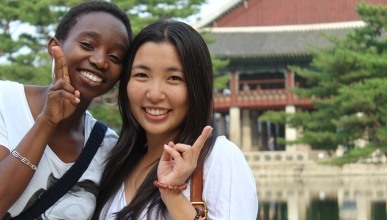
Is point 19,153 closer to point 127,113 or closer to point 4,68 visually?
point 127,113

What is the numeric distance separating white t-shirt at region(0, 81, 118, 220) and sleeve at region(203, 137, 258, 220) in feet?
1.45

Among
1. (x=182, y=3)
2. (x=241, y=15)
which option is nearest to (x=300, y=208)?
(x=182, y=3)

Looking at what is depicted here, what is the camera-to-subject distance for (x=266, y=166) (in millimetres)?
18922

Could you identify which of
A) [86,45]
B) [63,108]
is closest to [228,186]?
[63,108]

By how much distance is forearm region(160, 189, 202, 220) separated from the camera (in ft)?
5.18

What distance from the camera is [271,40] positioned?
21.1 metres

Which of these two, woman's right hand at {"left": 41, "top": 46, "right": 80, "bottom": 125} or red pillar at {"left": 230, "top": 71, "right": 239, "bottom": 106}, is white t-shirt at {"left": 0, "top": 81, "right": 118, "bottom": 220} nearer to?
woman's right hand at {"left": 41, "top": 46, "right": 80, "bottom": 125}

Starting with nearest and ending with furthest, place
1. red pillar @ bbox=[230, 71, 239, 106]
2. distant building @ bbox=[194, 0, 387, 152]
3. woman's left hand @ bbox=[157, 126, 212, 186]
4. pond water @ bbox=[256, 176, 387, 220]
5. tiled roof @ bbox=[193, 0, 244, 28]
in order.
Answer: woman's left hand @ bbox=[157, 126, 212, 186] → pond water @ bbox=[256, 176, 387, 220] → distant building @ bbox=[194, 0, 387, 152] → red pillar @ bbox=[230, 71, 239, 106] → tiled roof @ bbox=[193, 0, 244, 28]

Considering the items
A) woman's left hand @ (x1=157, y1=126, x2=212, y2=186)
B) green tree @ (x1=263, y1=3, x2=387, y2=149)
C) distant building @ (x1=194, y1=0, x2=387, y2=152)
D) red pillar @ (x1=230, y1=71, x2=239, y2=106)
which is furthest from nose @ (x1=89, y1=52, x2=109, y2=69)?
red pillar @ (x1=230, y1=71, x2=239, y2=106)

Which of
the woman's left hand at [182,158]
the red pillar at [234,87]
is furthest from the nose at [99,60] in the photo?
the red pillar at [234,87]

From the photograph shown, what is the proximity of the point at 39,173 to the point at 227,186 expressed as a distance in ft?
1.87

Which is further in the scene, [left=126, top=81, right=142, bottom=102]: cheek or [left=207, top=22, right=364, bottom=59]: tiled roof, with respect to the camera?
[left=207, top=22, right=364, bottom=59]: tiled roof

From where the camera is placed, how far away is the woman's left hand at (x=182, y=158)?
1556 mm

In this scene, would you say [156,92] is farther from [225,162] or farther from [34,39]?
[34,39]
